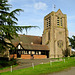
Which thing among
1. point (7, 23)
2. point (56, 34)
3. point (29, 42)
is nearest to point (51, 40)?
point (56, 34)

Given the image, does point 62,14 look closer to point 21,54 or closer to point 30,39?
point 30,39

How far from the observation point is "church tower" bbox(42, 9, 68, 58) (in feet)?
133

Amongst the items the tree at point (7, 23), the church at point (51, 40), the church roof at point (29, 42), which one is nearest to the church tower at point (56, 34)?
the church at point (51, 40)

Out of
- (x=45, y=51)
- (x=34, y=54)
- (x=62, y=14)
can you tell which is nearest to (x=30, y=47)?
(x=34, y=54)

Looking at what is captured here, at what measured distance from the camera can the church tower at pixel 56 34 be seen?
40688 mm

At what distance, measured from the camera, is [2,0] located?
48.2 ft

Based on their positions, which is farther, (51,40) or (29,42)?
(29,42)

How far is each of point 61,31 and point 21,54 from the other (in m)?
18.1

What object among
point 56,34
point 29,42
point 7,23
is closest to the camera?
point 7,23

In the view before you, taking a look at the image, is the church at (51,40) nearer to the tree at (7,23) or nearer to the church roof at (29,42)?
the church roof at (29,42)

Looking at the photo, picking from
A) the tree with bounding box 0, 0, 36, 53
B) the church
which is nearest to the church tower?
the church

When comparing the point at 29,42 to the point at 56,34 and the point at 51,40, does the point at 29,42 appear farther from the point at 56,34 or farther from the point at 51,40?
the point at 56,34

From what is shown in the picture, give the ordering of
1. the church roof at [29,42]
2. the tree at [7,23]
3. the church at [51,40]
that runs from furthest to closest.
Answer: the church at [51,40], the church roof at [29,42], the tree at [7,23]

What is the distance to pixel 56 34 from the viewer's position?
138 ft
